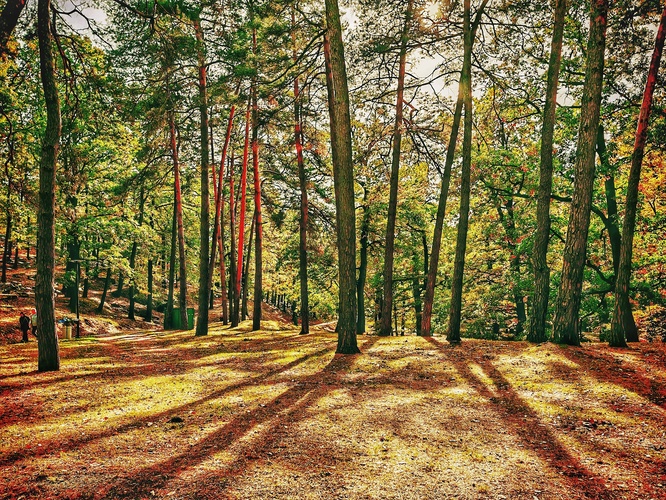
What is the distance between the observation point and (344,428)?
5.06 m

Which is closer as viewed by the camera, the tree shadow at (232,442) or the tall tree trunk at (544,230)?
the tree shadow at (232,442)

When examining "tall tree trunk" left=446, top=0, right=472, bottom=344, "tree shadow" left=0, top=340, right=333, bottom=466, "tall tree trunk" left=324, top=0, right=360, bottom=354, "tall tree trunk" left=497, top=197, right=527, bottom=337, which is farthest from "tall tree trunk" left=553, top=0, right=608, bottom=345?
"tall tree trunk" left=497, top=197, right=527, bottom=337

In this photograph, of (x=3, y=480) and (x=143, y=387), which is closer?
(x=3, y=480)

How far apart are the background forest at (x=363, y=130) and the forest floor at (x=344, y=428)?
3.65 m

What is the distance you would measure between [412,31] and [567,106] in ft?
20.5

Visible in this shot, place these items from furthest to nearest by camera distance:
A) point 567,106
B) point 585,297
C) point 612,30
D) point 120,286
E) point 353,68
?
point 120,286 → point 585,297 → point 567,106 → point 353,68 → point 612,30

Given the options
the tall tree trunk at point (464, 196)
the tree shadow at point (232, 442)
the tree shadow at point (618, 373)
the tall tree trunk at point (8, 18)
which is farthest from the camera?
the tall tree trunk at point (464, 196)

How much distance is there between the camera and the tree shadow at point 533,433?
3648 mm

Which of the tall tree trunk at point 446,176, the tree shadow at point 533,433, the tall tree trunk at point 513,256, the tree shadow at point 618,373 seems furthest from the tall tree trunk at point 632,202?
the tall tree trunk at point 513,256

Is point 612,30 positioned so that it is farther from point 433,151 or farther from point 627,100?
point 433,151

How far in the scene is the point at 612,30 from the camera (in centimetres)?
979

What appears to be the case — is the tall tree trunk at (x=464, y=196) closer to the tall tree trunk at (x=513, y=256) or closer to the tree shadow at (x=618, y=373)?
the tree shadow at (x=618, y=373)

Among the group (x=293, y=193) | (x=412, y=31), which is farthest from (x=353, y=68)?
(x=293, y=193)

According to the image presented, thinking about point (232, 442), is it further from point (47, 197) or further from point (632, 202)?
point (632, 202)
